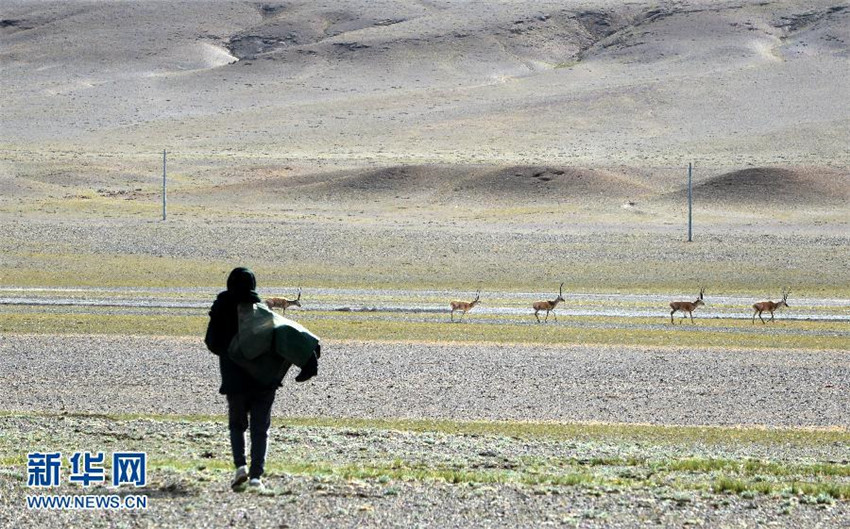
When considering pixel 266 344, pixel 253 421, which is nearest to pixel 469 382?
pixel 253 421

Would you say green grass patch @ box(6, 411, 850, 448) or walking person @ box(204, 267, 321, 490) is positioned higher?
walking person @ box(204, 267, 321, 490)

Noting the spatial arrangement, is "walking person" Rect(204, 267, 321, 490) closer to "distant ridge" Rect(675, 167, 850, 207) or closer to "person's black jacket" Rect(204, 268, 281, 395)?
"person's black jacket" Rect(204, 268, 281, 395)

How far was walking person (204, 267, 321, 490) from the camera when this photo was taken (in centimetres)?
1027

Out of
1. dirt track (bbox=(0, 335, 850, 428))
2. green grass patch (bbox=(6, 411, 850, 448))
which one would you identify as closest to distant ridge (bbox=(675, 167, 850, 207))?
dirt track (bbox=(0, 335, 850, 428))

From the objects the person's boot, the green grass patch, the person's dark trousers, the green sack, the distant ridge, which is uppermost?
the distant ridge

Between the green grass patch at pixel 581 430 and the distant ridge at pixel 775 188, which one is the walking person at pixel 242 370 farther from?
the distant ridge at pixel 775 188

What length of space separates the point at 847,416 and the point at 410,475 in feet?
27.2

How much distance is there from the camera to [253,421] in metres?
10.4

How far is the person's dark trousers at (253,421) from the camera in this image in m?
10.4

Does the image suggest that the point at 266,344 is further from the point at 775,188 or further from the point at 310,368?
the point at 775,188

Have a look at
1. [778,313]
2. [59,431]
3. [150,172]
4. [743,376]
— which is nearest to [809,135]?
[150,172]

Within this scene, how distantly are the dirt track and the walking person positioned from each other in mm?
6580

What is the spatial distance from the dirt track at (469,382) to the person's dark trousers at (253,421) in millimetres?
6464

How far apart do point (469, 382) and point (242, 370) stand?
32.8 ft
